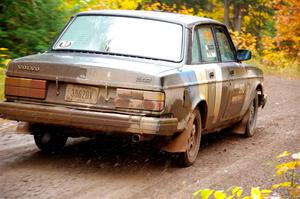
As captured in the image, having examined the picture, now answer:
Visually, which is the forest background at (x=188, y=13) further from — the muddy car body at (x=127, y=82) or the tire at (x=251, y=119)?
the muddy car body at (x=127, y=82)

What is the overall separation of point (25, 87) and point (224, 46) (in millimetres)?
3322

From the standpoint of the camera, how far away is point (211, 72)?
24.0 ft

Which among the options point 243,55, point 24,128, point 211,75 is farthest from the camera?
point 243,55

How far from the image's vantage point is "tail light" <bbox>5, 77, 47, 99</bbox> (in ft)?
20.2

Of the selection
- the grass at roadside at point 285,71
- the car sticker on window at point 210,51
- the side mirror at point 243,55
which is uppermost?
the car sticker on window at point 210,51

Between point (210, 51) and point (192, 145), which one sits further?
point (210, 51)

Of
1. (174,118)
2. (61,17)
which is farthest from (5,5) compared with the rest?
(174,118)

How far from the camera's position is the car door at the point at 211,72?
280 inches

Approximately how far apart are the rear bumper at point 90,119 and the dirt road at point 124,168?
0.51m

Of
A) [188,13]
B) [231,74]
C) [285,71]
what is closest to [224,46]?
[231,74]

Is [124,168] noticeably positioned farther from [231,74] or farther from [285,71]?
[285,71]

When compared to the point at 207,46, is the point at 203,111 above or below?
below

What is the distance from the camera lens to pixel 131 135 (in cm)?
594

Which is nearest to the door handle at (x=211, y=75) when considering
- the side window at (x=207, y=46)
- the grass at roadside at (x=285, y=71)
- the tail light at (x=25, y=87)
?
the side window at (x=207, y=46)
